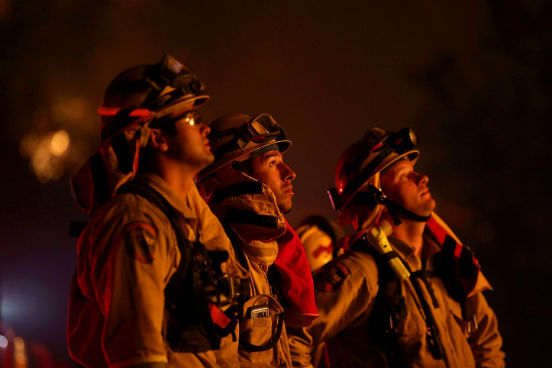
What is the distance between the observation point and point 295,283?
110 inches

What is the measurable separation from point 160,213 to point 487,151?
5741mm

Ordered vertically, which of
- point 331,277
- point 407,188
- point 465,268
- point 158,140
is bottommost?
point 465,268

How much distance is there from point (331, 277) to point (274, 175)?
0.77 m

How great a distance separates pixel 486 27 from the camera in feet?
23.5

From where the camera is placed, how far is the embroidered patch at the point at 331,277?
130 inches

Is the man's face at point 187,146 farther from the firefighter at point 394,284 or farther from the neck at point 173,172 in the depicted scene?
the firefighter at point 394,284

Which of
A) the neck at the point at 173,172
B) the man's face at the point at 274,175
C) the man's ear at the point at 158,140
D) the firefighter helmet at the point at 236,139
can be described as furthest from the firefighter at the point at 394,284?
the man's ear at the point at 158,140

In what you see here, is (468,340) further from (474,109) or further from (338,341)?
(474,109)

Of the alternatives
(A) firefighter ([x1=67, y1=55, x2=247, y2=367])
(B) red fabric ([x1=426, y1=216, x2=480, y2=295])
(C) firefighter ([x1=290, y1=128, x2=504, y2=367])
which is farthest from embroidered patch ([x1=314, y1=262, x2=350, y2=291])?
(A) firefighter ([x1=67, y1=55, x2=247, y2=367])

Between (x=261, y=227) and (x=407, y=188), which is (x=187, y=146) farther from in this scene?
(x=407, y=188)

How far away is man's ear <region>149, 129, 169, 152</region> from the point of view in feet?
7.34

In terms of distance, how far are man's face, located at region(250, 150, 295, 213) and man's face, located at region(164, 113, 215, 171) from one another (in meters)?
0.63

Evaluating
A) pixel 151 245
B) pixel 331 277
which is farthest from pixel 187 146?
pixel 331 277

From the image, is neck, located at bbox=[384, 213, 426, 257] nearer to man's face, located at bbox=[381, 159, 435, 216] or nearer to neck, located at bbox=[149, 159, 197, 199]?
man's face, located at bbox=[381, 159, 435, 216]
